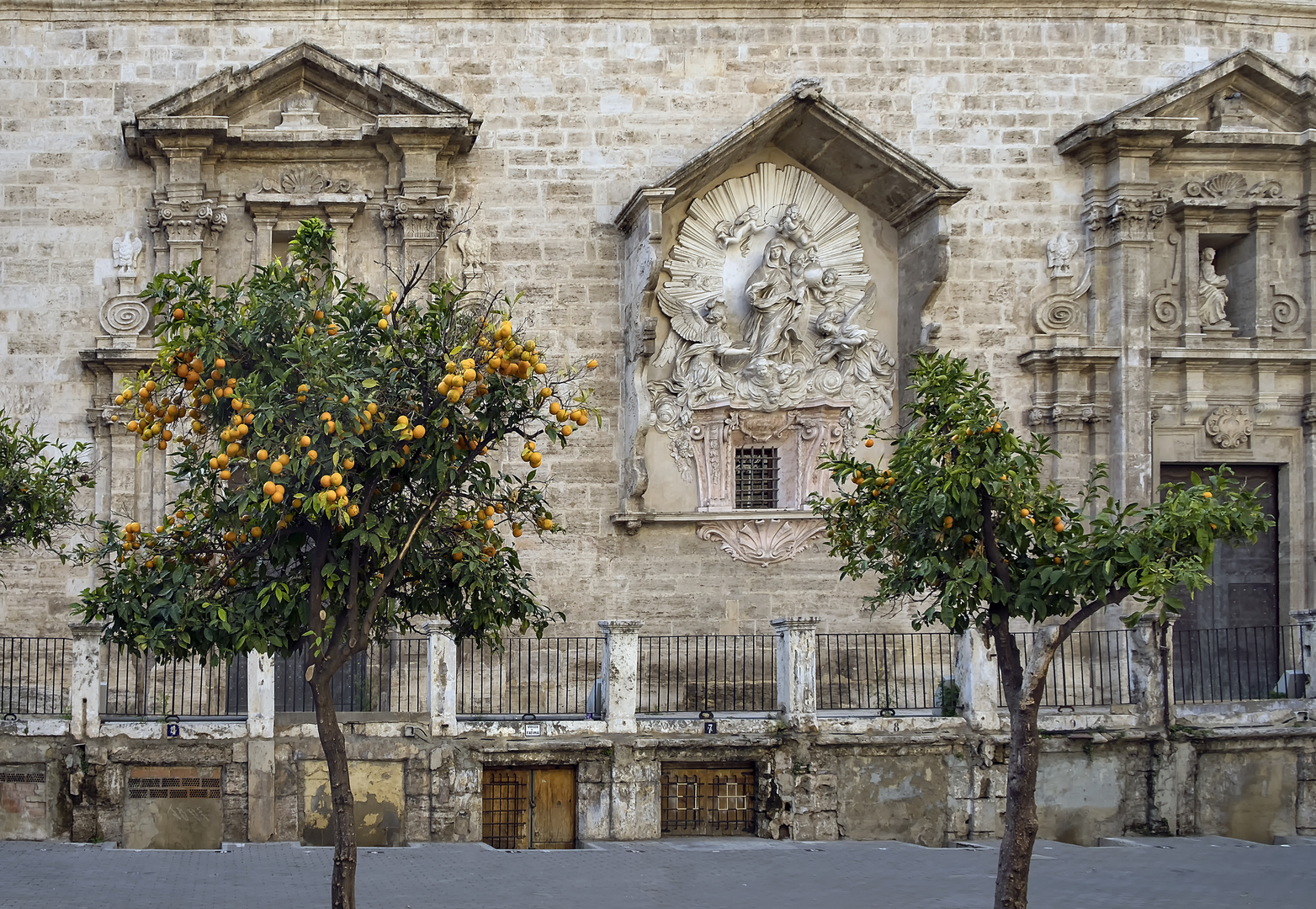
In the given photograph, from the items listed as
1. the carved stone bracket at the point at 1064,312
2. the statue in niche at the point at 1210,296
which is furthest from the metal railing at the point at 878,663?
the statue in niche at the point at 1210,296

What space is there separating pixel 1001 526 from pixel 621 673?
5250 millimetres

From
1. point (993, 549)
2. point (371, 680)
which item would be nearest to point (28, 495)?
point (371, 680)

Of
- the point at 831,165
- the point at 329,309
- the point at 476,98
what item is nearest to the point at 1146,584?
the point at 329,309

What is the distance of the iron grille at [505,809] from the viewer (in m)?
13.9

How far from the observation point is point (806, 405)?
57.5 feet

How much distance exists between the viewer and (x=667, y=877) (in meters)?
11.9

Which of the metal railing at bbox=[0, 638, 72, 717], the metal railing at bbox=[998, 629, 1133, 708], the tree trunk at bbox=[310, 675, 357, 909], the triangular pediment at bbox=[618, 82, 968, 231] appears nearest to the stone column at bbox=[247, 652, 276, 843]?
the metal railing at bbox=[0, 638, 72, 717]

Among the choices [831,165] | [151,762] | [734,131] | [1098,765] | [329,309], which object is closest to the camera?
[329,309]

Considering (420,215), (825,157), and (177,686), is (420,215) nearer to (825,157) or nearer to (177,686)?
(825,157)

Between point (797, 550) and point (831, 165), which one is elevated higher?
point (831, 165)

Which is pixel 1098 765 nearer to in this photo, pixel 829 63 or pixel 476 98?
pixel 829 63

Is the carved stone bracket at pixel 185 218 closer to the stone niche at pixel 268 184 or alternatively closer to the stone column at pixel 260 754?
the stone niche at pixel 268 184

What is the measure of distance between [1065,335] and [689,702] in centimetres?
A: 632

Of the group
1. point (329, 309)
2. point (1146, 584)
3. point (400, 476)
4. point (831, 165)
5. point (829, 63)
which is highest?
point (829, 63)
